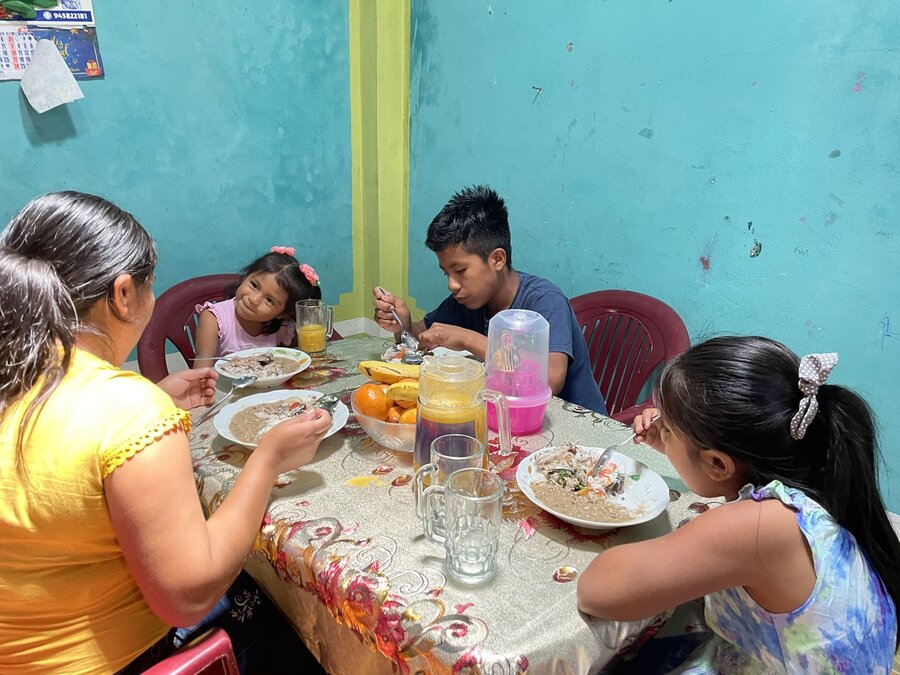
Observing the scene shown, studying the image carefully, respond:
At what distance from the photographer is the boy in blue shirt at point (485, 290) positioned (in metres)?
1.69

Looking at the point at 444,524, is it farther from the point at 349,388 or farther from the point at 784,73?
the point at 784,73

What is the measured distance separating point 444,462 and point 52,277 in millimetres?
614

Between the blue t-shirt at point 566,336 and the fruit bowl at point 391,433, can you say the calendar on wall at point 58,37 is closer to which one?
the blue t-shirt at point 566,336

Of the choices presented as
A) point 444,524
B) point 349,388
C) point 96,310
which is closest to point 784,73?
point 349,388

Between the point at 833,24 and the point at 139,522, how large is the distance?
6.85 feet

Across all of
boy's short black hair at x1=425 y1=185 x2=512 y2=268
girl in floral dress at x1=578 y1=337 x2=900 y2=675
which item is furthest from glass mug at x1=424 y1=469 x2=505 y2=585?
boy's short black hair at x1=425 y1=185 x2=512 y2=268

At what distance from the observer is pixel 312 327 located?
1799 millimetres

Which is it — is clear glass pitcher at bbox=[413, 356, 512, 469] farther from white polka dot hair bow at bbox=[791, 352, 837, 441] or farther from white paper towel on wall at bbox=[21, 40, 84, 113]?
white paper towel on wall at bbox=[21, 40, 84, 113]

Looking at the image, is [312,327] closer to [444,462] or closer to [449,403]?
[449,403]

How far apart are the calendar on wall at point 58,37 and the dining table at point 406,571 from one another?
191 centimetres

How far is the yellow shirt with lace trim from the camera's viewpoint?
764mm

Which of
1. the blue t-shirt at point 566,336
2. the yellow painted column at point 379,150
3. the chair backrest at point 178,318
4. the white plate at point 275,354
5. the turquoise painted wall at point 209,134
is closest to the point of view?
the white plate at point 275,354

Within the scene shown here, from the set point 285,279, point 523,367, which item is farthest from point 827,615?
point 285,279

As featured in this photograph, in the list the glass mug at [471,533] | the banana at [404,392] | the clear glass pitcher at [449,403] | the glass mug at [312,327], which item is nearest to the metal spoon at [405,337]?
the glass mug at [312,327]
